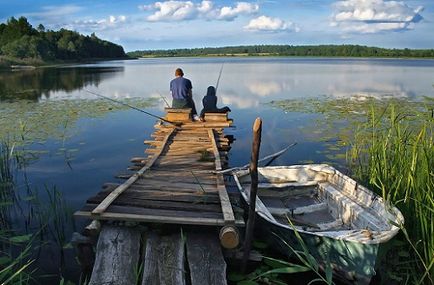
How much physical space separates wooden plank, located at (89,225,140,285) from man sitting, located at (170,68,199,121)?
7159 mm

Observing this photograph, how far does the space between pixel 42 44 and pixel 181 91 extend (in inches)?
2227

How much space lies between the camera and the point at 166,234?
15.1ft

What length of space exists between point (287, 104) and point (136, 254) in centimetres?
1533

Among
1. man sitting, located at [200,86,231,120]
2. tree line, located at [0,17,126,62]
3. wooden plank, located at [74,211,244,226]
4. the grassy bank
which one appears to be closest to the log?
wooden plank, located at [74,211,244,226]

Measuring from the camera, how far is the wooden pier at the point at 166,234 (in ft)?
12.8

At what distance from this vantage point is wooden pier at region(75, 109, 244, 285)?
3912 mm

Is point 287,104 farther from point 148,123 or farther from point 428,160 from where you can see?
point 428,160

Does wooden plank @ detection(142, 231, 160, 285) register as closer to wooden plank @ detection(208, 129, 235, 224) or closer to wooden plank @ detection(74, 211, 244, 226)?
wooden plank @ detection(74, 211, 244, 226)

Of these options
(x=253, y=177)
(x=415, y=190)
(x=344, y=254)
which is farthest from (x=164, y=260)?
(x=415, y=190)

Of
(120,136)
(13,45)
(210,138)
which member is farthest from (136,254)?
(13,45)

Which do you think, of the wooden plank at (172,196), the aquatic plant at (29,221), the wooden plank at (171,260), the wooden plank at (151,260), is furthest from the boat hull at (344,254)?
the aquatic plant at (29,221)

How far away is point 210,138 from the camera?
9.64 meters

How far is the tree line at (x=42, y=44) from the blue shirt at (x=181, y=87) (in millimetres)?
50617

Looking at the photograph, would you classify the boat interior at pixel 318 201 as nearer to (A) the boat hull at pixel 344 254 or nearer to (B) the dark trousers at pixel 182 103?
(A) the boat hull at pixel 344 254
